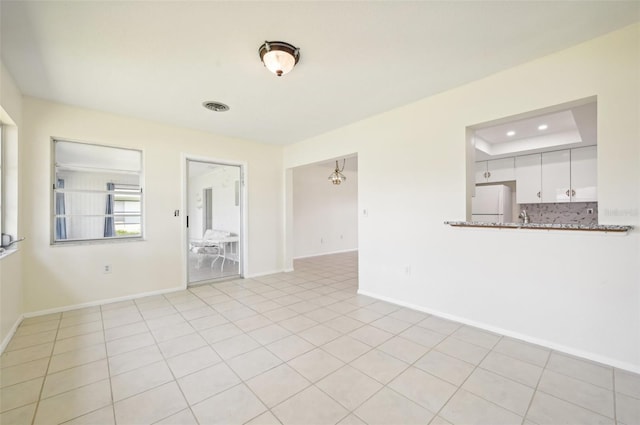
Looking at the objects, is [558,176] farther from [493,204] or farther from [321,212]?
[321,212]

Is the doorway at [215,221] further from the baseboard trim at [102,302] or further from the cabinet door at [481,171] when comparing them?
the cabinet door at [481,171]

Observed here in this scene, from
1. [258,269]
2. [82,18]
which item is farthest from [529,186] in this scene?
[82,18]

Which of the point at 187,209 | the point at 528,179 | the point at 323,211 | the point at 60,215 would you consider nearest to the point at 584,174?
the point at 528,179

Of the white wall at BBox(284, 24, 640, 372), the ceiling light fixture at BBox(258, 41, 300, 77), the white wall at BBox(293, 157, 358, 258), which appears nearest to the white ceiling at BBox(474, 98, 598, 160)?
the white wall at BBox(284, 24, 640, 372)

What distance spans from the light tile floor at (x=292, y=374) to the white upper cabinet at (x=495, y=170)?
3787 millimetres

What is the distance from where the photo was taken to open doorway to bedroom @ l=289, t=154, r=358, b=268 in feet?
23.4

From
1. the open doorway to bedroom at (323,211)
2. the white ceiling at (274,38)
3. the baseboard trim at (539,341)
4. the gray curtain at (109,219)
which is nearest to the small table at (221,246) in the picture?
the open doorway to bedroom at (323,211)

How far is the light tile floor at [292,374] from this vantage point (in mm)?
1594

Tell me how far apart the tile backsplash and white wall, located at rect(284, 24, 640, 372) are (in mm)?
3372

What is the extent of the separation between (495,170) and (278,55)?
5.14 meters

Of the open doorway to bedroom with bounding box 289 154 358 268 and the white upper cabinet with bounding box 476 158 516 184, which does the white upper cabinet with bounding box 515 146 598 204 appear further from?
the open doorway to bedroom with bounding box 289 154 358 268

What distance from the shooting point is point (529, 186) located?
16.1ft

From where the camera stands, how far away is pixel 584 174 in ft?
14.3

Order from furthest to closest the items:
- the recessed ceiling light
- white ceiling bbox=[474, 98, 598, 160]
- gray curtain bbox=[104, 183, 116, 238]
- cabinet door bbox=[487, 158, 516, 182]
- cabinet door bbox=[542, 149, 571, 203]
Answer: cabinet door bbox=[487, 158, 516, 182] < cabinet door bbox=[542, 149, 571, 203] < gray curtain bbox=[104, 183, 116, 238] < white ceiling bbox=[474, 98, 598, 160] < the recessed ceiling light
